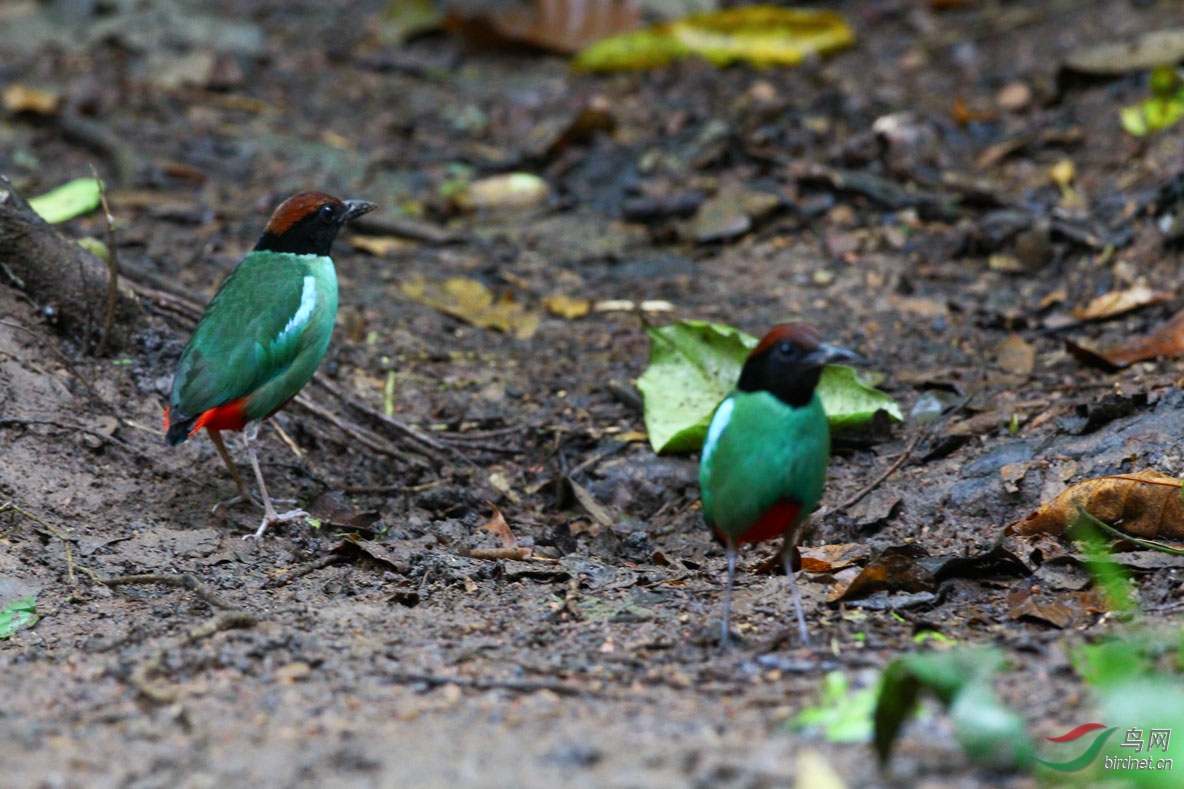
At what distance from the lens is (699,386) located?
556cm

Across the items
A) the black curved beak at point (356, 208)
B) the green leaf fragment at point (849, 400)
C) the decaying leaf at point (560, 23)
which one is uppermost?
the decaying leaf at point (560, 23)

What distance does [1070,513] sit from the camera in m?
4.21

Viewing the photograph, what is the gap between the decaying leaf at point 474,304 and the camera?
677 centimetres

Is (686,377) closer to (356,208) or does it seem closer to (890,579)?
(356,208)

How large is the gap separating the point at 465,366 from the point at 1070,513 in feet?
10.3

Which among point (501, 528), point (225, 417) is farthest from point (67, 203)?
point (501, 528)

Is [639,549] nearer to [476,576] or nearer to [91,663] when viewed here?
[476,576]

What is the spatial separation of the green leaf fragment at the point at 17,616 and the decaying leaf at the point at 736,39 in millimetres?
7221

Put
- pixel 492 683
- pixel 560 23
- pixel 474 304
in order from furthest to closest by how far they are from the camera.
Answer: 1. pixel 560 23
2. pixel 474 304
3. pixel 492 683

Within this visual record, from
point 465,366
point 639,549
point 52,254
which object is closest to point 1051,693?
point 639,549

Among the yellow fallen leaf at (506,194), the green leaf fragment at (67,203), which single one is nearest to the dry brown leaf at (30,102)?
the green leaf fragment at (67,203)

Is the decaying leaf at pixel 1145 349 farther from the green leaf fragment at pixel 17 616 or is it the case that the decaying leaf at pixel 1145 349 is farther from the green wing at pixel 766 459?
the green leaf fragment at pixel 17 616

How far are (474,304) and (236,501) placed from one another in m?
Result: 2.23

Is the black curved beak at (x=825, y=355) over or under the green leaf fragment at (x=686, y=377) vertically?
over
